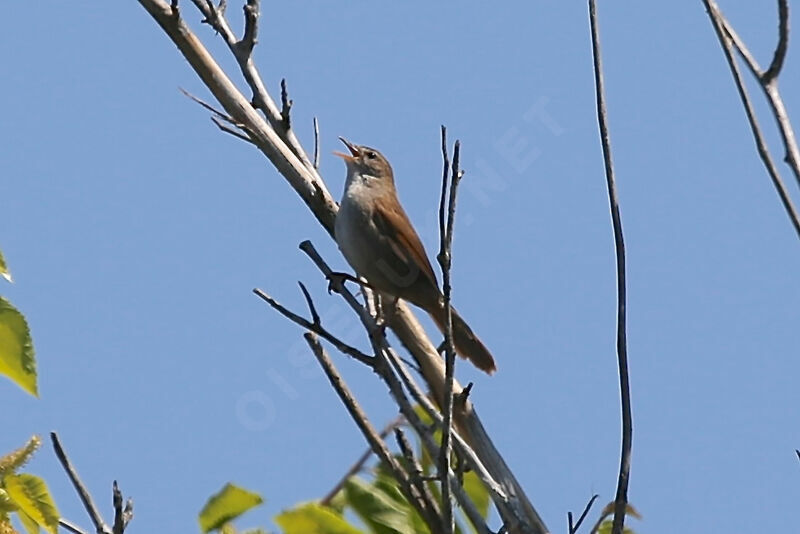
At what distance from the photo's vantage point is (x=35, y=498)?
11.0 ft

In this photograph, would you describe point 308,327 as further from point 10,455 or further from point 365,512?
point 10,455

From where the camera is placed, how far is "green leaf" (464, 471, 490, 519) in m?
4.04

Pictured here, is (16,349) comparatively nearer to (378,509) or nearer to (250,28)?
(378,509)

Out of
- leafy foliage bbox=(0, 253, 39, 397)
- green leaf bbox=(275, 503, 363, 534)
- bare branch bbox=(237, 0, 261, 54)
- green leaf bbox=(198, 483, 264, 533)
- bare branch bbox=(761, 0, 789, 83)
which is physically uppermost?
bare branch bbox=(237, 0, 261, 54)

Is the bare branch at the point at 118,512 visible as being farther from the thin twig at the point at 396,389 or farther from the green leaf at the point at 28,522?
the thin twig at the point at 396,389

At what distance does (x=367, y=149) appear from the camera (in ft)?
25.8

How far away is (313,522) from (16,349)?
36.7 inches

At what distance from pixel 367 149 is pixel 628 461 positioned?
476cm

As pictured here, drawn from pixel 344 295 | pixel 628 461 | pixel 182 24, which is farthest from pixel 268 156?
pixel 628 461

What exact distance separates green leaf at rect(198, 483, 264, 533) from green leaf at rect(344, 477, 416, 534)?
298 millimetres

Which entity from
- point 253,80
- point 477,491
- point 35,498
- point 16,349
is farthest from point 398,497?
point 253,80

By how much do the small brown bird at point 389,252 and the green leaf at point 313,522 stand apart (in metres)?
2.56

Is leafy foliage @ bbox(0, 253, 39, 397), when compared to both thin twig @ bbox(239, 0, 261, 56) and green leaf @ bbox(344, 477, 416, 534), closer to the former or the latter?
green leaf @ bbox(344, 477, 416, 534)

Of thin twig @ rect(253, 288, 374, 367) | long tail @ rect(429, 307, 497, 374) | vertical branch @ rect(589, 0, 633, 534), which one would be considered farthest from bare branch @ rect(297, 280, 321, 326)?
long tail @ rect(429, 307, 497, 374)
